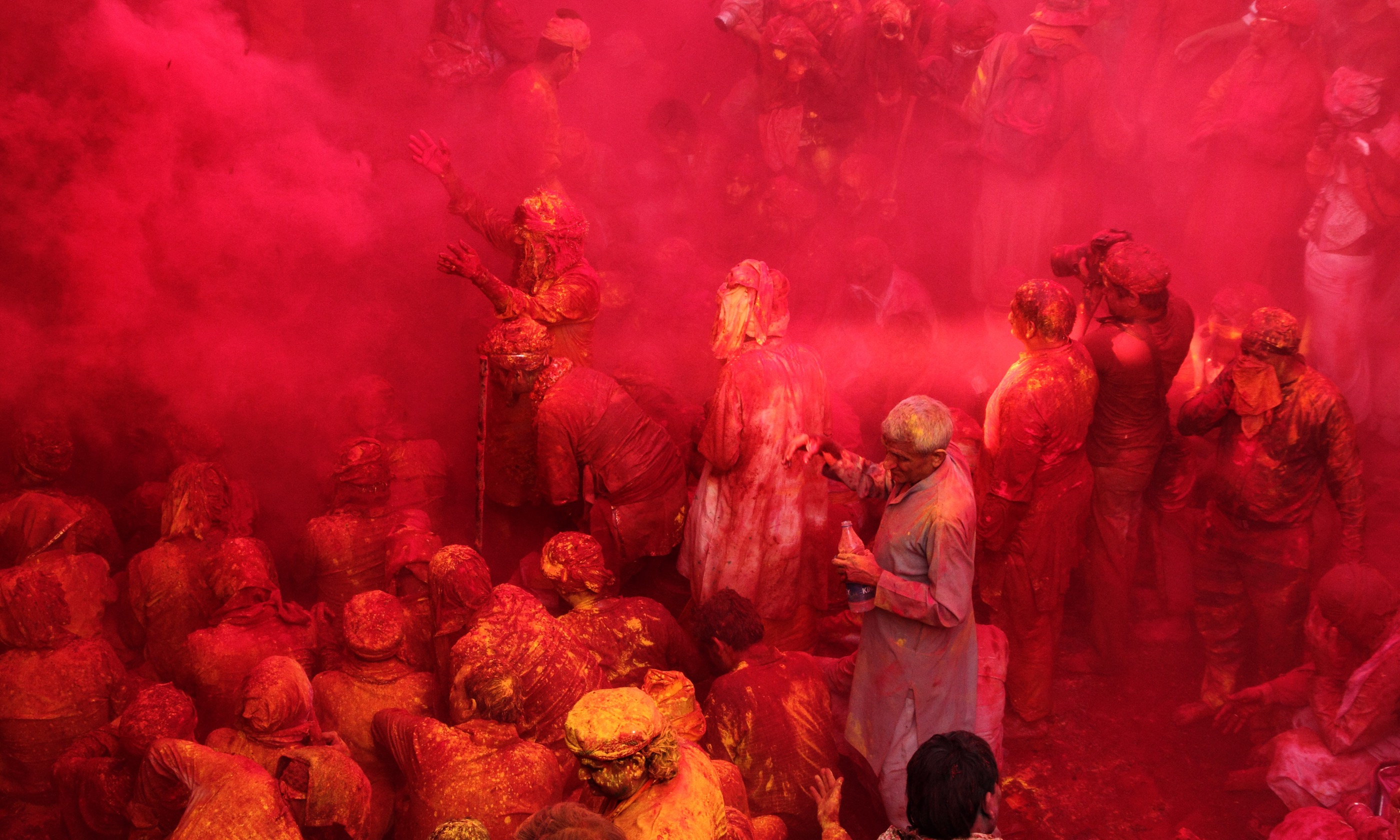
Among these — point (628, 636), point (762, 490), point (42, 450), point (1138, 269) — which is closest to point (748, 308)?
point (762, 490)

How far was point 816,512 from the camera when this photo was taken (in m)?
5.52

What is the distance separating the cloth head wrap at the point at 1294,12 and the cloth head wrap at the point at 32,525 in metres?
8.78

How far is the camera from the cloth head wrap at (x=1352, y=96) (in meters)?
7.14

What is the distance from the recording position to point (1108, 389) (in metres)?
5.92

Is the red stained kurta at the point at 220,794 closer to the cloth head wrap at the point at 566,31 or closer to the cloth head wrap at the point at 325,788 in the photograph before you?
the cloth head wrap at the point at 325,788

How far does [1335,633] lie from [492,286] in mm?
4820

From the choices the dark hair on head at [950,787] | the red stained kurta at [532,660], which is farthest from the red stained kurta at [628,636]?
the dark hair on head at [950,787]

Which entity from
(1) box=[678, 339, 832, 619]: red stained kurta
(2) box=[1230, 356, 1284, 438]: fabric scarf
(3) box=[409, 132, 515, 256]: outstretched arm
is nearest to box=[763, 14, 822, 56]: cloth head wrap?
(3) box=[409, 132, 515, 256]: outstretched arm

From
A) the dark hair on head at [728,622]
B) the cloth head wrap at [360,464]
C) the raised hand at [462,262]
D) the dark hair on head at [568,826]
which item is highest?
the raised hand at [462,262]

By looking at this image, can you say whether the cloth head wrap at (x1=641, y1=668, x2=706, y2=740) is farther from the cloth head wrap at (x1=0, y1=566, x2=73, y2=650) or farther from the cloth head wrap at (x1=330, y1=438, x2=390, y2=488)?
the cloth head wrap at (x1=0, y1=566, x2=73, y2=650)

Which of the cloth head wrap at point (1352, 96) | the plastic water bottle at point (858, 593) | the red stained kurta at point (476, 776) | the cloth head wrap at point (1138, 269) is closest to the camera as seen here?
the red stained kurta at point (476, 776)

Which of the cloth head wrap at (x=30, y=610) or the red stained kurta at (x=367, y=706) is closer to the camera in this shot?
the red stained kurta at (x=367, y=706)

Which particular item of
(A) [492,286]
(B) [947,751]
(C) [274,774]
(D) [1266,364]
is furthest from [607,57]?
(B) [947,751]

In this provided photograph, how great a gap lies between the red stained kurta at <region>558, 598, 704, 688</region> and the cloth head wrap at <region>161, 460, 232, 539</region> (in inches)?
86.3
